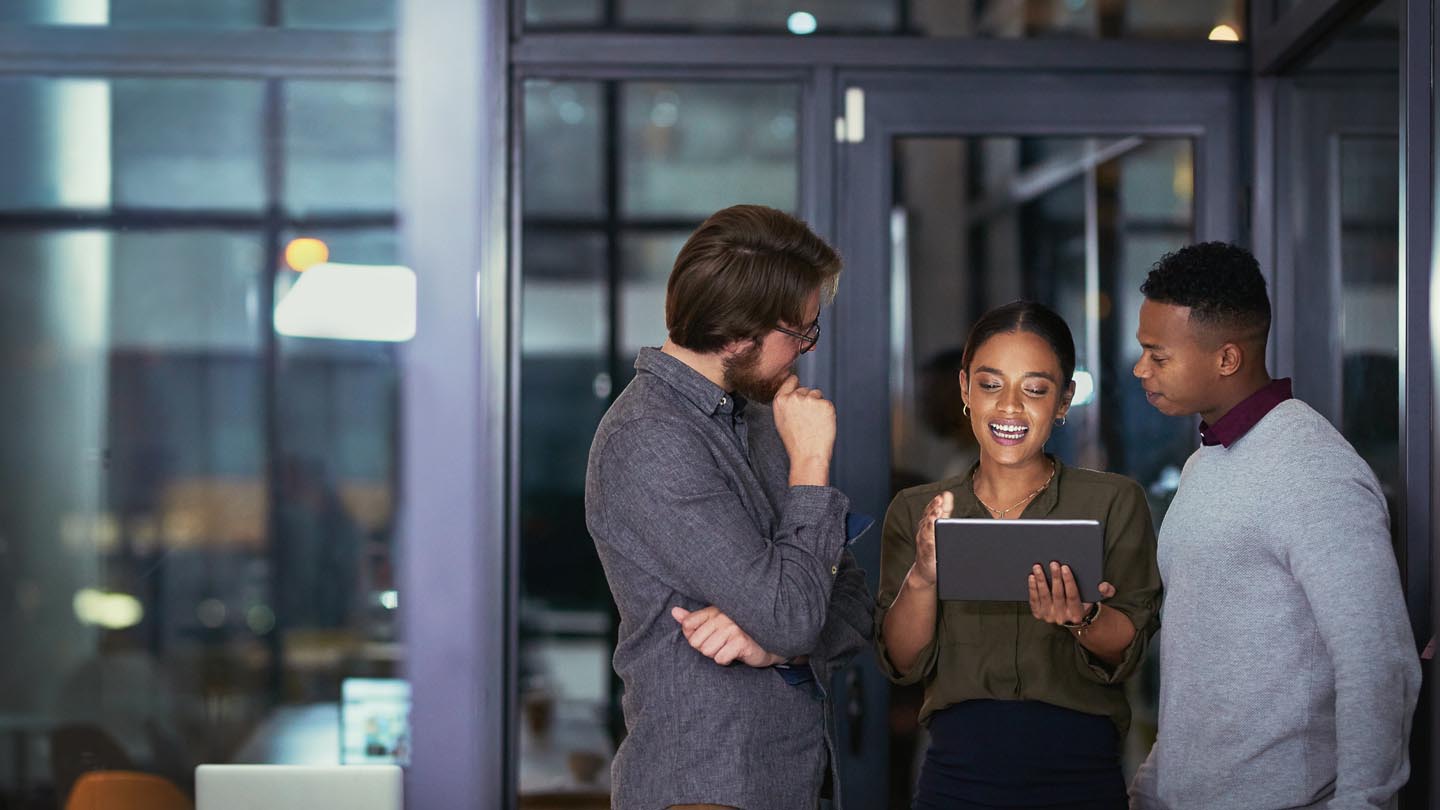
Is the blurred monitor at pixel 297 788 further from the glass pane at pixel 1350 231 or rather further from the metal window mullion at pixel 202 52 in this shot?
the glass pane at pixel 1350 231

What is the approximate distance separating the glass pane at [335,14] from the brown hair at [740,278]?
164cm

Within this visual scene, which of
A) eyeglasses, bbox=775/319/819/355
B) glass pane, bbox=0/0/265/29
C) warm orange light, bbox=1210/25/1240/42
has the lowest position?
eyeglasses, bbox=775/319/819/355

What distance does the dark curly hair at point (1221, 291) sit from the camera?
212cm

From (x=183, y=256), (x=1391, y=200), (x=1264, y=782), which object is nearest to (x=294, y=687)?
(x=183, y=256)

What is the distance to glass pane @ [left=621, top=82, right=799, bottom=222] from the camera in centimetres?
331

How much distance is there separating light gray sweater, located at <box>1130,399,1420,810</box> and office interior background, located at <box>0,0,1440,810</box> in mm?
1152

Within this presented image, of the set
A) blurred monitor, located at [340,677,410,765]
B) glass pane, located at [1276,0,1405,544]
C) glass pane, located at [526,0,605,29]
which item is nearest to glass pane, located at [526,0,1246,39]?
glass pane, located at [526,0,605,29]

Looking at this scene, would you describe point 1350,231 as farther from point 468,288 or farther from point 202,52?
point 202,52

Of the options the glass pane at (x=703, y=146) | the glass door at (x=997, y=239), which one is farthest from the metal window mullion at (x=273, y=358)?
the glass door at (x=997, y=239)

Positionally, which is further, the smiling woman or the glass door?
the glass door

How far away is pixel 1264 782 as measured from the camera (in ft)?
6.56

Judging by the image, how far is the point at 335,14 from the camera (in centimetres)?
320

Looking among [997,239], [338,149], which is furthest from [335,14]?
[997,239]

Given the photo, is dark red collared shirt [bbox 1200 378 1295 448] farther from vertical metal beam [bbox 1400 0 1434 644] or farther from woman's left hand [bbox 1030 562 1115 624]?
vertical metal beam [bbox 1400 0 1434 644]
